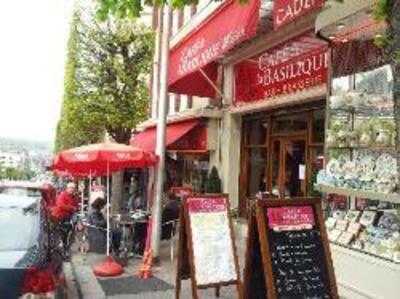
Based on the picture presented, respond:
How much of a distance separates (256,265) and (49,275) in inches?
73.2

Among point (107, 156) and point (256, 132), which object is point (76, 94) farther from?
point (107, 156)

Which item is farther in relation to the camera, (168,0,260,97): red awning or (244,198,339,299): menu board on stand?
(168,0,260,97): red awning

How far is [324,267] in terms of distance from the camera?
6473 millimetres

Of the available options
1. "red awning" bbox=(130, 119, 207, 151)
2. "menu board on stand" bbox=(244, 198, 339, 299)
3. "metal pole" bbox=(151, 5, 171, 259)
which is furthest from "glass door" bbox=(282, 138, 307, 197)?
"menu board on stand" bbox=(244, 198, 339, 299)

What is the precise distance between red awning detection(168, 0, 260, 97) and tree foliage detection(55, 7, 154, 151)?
11.0 meters

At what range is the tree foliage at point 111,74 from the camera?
27.8 m

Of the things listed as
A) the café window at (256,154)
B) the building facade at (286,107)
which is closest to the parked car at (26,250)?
the building facade at (286,107)

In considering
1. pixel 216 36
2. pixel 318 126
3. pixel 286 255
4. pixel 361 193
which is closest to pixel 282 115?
pixel 318 126

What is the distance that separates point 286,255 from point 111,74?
74.3 feet

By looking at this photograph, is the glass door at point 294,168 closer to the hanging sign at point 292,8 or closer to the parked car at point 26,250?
the hanging sign at point 292,8

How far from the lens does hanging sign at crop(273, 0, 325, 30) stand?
963cm

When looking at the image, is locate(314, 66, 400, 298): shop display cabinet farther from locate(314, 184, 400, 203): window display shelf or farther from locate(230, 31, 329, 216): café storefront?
locate(230, 31, 329, 216): café storefront

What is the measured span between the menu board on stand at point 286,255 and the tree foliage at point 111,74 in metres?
21.5

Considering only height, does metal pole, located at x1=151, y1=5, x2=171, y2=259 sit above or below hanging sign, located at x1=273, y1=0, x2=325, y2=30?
below
